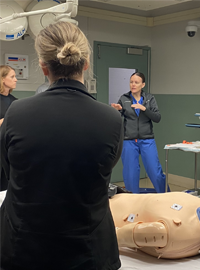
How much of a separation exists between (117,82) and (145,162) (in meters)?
1.49

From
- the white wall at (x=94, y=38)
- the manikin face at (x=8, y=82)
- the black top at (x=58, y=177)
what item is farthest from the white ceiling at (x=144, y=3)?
the black top at (x=58, y=177)

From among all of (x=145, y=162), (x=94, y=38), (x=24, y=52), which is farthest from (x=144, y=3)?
(x=145, y=162)

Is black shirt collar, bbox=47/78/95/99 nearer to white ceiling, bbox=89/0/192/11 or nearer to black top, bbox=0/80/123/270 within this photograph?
black top, bbox=0/80/123/270

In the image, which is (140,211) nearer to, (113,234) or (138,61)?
(113,234)

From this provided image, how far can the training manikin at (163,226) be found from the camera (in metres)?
1.36

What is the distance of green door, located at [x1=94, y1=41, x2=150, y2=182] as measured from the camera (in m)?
4.47

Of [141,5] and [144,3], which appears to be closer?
[144,3]

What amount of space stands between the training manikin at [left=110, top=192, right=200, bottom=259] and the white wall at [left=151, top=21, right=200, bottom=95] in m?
3.12

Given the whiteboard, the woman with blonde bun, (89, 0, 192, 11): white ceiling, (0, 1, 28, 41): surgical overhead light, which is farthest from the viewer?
the whiteboard

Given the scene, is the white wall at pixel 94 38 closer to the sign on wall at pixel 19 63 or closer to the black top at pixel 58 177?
the sign on wall at pixel 19 63

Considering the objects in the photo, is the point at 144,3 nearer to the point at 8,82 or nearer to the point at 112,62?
the point at 112,62

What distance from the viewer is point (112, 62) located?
457 cm

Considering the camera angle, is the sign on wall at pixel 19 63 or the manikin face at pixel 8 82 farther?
the sign on wall at pixel 19 63

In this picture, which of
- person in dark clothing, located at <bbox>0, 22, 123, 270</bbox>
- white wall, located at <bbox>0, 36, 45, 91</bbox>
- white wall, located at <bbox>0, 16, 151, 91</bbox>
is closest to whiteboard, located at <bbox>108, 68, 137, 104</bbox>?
white wall, located at <bbox>0, 16, 151, 91</bbox>
